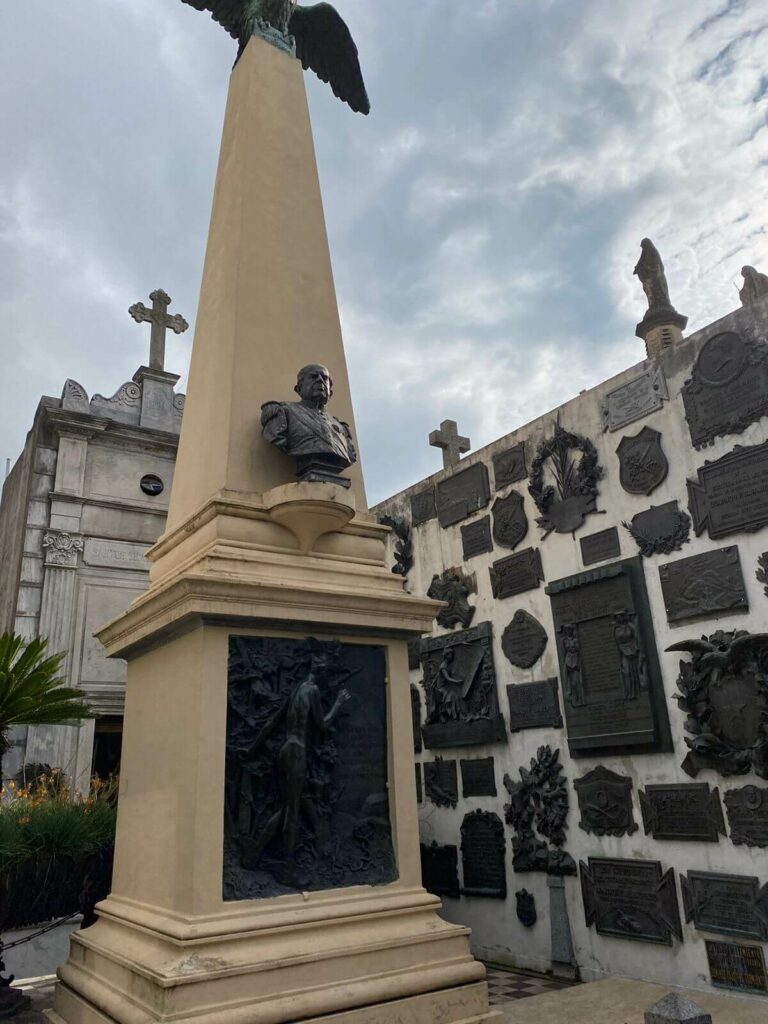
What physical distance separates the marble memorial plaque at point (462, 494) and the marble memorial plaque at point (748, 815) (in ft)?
13.7

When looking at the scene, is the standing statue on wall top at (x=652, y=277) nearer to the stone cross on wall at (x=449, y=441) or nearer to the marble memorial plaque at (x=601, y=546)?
the stone cross on wall at (x=449, y=441)

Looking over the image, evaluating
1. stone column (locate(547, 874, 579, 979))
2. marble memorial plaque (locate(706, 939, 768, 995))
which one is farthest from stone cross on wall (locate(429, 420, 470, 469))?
marble memorial plaque (locate(706, 939, 768, 995))

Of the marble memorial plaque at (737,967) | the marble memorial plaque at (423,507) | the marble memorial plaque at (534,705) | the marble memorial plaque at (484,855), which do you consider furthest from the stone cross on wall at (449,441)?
the marble memorial plaque at (737,967)

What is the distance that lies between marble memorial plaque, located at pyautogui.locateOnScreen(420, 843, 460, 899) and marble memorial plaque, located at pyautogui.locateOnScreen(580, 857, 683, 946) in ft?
6.26

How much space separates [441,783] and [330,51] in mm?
7911

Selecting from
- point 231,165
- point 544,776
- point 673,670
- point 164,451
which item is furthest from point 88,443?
point 673,670

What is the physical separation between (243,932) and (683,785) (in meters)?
4.24

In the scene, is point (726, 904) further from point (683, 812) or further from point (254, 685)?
point (254, 685)

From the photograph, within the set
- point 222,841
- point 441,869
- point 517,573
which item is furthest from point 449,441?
point 222,841

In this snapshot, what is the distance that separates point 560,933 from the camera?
7.16m

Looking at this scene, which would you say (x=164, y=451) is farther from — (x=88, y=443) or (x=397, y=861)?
(x=397, y=861)

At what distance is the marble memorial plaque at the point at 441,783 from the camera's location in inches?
346

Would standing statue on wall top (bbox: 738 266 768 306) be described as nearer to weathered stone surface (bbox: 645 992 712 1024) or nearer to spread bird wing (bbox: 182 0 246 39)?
spread bird wing (bbox: 182 0 246 39)

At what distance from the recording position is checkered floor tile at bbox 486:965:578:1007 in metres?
6.54
